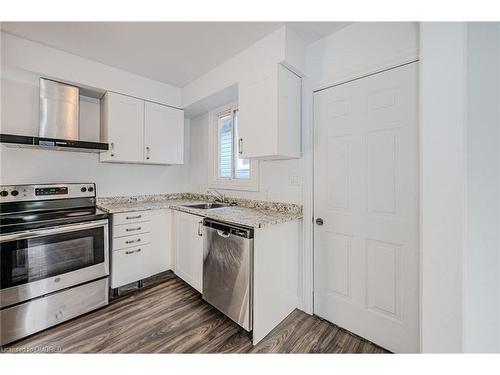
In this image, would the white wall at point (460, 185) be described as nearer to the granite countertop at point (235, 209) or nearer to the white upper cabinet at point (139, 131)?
the granite countertop at point (235, 209)

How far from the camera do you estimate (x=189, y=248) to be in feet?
7.37

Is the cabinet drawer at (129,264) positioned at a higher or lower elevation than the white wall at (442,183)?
lower

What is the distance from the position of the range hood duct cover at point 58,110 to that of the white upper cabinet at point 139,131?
0.92 feet

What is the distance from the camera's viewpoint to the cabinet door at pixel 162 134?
2617 millimetres

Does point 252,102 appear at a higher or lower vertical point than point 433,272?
higher

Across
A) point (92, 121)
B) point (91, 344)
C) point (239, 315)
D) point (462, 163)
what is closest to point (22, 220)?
point (91, 344)

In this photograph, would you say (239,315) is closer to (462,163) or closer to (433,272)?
(433,272)

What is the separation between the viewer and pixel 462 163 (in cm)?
100

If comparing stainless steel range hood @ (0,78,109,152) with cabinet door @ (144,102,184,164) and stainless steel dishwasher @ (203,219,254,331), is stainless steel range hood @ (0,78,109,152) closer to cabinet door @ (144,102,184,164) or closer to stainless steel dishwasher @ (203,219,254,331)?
cabinet door @ (144,102,184,164)

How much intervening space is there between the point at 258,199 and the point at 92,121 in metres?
2.20

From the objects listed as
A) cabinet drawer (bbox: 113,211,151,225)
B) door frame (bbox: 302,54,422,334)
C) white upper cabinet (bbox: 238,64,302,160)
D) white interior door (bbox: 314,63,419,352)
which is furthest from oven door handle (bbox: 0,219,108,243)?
white interior door (bbox: 314,63,419,352)

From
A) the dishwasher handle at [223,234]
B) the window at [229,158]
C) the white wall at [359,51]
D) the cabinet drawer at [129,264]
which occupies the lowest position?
the cabinet drawer at [129,264]

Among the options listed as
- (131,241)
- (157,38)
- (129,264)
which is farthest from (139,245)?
(157,38)

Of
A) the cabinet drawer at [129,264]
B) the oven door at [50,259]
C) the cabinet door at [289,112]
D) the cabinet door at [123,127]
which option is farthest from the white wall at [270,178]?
the oven door at [50,259]
